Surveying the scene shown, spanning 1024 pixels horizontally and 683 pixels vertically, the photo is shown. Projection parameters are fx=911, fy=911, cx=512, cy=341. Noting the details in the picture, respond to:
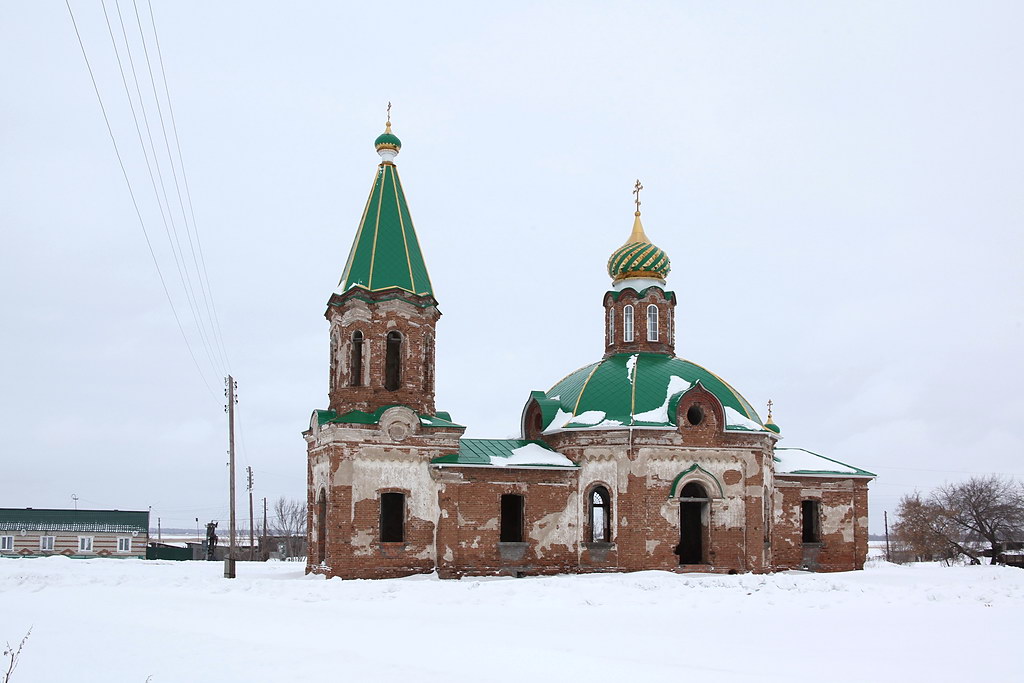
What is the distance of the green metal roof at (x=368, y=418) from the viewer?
2786 centimetres

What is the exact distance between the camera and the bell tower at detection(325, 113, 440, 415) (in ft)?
95.6

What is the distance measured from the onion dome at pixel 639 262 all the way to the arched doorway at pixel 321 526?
14312 mm

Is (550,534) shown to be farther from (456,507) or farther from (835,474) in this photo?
(835,474)

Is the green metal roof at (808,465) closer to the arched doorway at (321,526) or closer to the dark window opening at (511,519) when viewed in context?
the dark window opening at (511,519)

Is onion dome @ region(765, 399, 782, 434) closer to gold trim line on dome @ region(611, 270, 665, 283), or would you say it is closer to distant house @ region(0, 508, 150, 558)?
gold trim line on dome @ region(611, 270, 665, 283)

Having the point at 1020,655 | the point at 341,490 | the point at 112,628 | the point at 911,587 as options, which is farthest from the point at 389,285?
the point at 1020,655

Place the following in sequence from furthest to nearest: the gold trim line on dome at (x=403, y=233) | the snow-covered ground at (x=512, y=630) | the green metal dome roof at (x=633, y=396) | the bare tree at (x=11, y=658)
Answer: the green metal dome roof at (x=633, y=396), the gold trim line on dome at (x=403, y=233), the snow-covered ground at (x=512, y=630), the bare tree at (x=11, y=658)

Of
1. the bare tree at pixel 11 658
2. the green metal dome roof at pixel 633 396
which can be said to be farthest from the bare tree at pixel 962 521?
the bare tree at pixel 11 658

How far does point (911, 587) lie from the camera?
23.7 metres

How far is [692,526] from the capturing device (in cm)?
3397

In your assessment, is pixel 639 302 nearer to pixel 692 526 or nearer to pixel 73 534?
pixel 692 526

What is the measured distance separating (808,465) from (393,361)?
16.9 meters

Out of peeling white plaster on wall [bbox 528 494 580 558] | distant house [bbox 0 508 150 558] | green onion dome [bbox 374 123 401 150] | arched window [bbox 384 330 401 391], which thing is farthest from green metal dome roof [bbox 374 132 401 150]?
distant house [bbox 0 508 150 558]

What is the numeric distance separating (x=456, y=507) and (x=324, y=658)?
16036 mm
